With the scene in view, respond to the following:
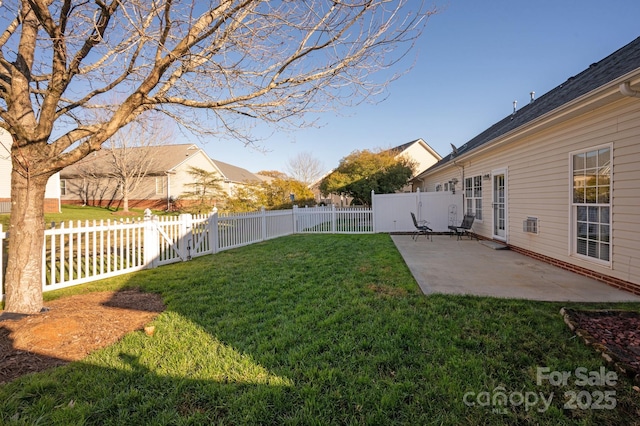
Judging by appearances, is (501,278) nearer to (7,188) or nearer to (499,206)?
(499,206)

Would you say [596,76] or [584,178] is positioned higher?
[596,76]

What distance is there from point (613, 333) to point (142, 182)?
27.6m

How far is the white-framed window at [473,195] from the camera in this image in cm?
1023

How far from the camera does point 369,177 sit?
1805 cm

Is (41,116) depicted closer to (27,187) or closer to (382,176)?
(27,187)

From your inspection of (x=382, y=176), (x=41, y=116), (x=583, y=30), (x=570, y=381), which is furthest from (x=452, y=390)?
(x=382, y=176)

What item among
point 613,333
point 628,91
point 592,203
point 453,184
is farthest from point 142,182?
point 613,333

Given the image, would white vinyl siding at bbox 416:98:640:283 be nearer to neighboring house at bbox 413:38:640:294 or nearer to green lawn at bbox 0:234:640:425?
neighboring house at bbox 413:38:640:294

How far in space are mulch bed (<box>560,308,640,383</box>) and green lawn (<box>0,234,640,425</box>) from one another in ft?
0.35

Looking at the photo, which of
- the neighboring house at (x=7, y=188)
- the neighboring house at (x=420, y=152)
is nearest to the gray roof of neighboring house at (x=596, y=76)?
the neighboring house at (x=420, y=152)

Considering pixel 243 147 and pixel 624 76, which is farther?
pixel 243 147

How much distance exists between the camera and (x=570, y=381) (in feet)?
7.34

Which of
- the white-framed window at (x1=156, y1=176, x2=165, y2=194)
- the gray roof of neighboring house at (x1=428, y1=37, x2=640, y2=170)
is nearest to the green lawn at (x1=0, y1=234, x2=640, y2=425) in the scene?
the gray roof of neighboring house at (x1=428, y1=37, x2=640, y2=170)

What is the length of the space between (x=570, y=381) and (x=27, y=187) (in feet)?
18.3
